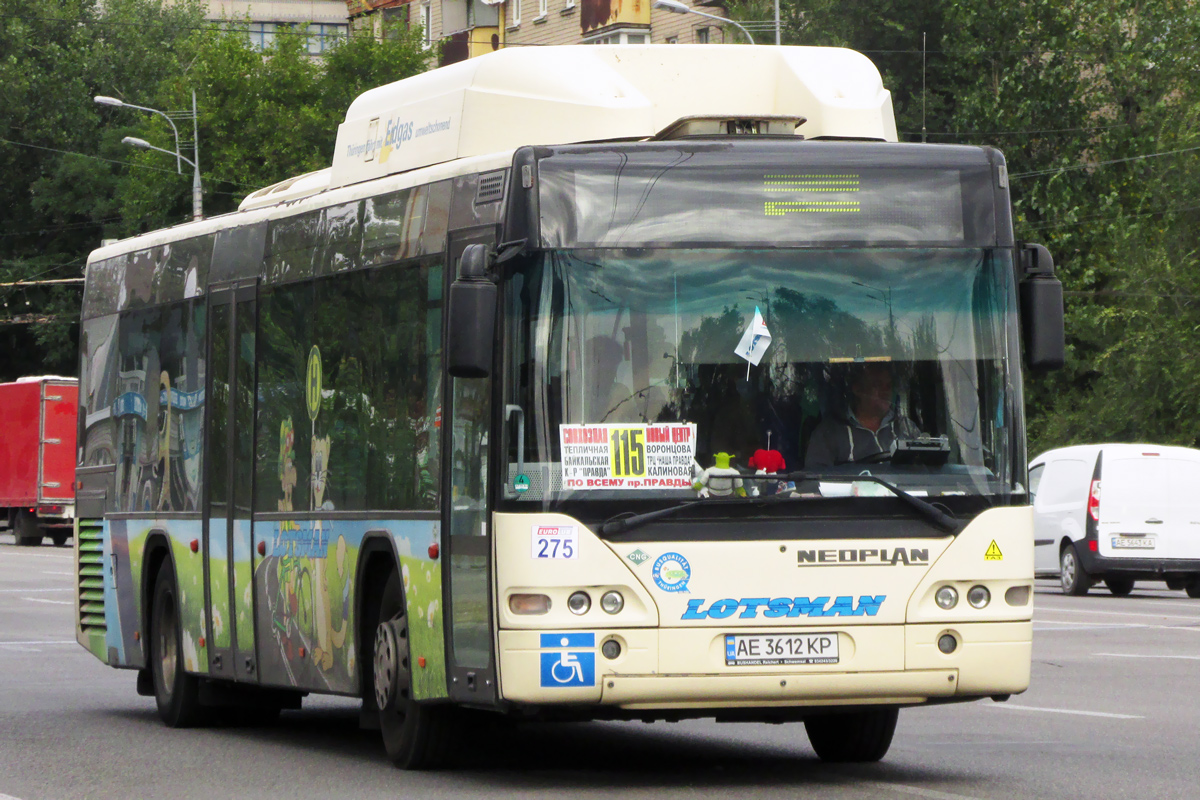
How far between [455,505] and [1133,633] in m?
12.4

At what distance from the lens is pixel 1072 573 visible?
29.2 m

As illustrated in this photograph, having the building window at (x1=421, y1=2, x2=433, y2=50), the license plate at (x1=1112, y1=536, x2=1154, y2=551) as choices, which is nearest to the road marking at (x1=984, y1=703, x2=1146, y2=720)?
the license plate at (x1=1112, y1=536, x2=1154, y2=551)

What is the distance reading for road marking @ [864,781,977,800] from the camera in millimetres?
9406

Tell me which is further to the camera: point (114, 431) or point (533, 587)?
point (114, 431)

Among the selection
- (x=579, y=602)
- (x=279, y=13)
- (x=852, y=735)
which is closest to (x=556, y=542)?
(x=579, y=602)

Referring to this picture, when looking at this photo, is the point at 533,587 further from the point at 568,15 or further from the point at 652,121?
the point at 568,15

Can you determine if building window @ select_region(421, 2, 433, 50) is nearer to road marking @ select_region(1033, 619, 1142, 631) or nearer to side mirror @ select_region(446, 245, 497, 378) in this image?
road marking @ select_region(1033, 619, 1142, 631)

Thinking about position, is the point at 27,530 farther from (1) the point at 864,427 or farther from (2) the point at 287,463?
(1) the point at 864,427

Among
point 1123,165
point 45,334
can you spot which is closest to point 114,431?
point 1123,165

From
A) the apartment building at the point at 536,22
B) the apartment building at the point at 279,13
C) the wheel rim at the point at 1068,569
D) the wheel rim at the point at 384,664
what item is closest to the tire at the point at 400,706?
the wheel rim at the point at 384,664

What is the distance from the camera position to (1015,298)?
9.85 metres

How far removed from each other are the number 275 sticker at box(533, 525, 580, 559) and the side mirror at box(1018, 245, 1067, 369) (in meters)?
2.01

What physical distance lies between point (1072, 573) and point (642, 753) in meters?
18.5

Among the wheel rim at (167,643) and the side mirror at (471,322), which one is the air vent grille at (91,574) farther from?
the side mirror at (471,322)
